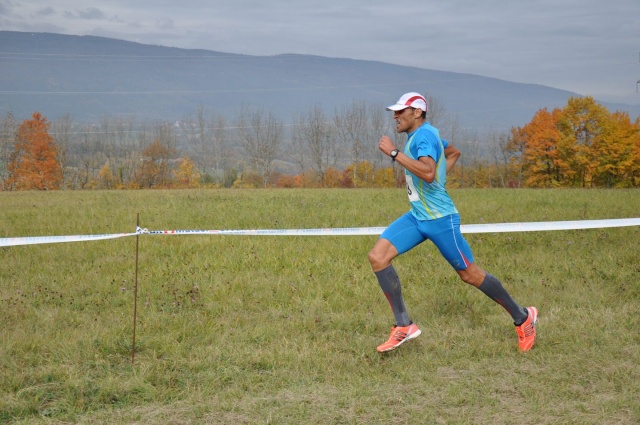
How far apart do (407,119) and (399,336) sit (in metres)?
2.05

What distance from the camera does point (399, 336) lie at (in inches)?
249

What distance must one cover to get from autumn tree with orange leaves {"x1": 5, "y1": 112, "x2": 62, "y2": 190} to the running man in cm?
6985

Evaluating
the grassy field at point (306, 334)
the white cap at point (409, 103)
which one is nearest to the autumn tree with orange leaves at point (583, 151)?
the grassy field at point (306, 334)

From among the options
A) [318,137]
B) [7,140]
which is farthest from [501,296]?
[318,137]

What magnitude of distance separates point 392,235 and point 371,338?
1180 millimetres

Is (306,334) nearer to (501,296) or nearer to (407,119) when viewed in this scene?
(501,296)

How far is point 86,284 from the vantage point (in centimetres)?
882

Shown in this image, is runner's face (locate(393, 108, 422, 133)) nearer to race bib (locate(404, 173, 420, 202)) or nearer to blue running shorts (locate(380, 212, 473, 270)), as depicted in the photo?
race bib (locate(404, 173, 420, 202))

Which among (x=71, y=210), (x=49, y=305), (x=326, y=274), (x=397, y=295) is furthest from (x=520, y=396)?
(x=71, y=210)

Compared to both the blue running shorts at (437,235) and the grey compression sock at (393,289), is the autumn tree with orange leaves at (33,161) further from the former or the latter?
the blue running shorts at (437,235)

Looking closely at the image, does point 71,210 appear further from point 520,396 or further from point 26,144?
point 26,144

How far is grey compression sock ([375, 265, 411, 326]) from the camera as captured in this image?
6363 millimetres

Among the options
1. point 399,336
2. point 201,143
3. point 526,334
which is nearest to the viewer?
point 399,336

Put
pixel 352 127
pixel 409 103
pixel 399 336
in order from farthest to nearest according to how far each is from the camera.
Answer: pixel 352 127, pixel 399 336, pixel 409 103
